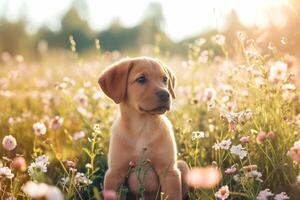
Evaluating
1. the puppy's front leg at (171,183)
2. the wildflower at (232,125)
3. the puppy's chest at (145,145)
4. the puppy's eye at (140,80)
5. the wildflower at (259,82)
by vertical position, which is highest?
the puppy's eye at (140,80)

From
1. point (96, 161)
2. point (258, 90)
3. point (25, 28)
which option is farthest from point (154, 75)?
point (25, 28)

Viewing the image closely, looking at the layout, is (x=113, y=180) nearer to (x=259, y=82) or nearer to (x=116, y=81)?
(x=116, y=81)

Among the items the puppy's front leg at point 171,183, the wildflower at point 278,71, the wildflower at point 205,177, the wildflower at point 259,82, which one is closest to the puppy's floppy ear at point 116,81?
the puppy's front leg at point 171,183

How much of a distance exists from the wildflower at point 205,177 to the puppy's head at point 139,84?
0.52 meters

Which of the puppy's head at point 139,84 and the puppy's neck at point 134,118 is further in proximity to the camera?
the puppy's neck at point 134,118

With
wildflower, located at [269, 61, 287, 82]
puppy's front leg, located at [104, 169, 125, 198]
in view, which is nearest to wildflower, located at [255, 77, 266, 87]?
wildflower, located at [269, 61, 287, 82]

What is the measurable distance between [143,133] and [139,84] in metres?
0.40

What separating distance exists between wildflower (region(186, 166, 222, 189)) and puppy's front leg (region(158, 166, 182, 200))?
118 millimetres

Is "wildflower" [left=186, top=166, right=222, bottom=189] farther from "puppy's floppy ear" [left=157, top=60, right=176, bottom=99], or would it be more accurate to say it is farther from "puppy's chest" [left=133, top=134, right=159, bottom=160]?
"puppy's floppy ear" [left=157, top=60, right=176, bottom=99]

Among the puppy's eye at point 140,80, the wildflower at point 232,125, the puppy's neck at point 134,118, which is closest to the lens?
the wildflower at point 232,125

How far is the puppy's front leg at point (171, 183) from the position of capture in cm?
391

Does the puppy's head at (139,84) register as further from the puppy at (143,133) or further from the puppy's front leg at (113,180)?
the puppy's front leg at (113,180)

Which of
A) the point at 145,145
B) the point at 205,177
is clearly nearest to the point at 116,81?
the point at 145,145

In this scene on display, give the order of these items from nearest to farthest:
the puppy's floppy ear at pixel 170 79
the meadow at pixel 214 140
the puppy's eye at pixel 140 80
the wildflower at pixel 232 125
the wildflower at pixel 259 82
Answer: the meadow at pixel 214 140
the wildflower at pixel 232 125
the puppy's eye at pixel 140 80
the wildflower at pixel 259 82
the puppy's floppy ear at pixel 170 79
